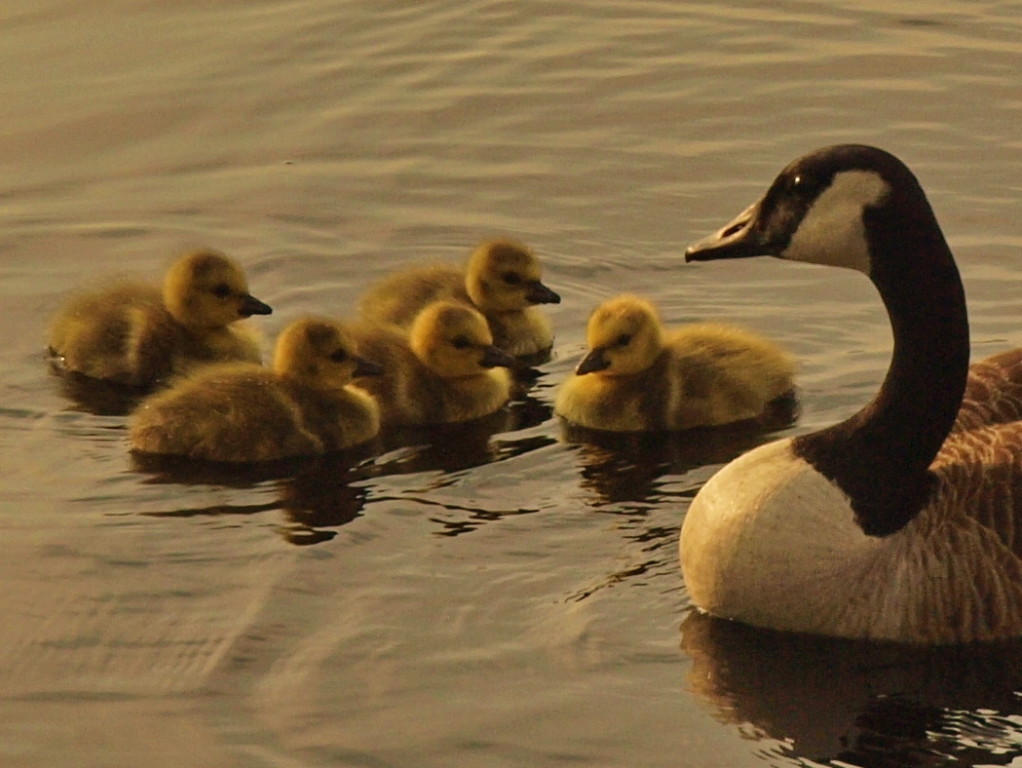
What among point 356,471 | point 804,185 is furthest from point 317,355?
point 804,185

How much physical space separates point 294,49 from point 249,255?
2471mm

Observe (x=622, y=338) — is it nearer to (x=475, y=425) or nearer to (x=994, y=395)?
(x=475, y=425)

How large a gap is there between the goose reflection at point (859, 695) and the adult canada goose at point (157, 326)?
255 centimetres

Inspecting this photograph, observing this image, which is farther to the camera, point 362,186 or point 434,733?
point 362,186

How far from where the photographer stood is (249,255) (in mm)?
10336

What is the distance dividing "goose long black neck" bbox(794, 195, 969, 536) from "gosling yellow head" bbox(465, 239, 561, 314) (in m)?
2.33

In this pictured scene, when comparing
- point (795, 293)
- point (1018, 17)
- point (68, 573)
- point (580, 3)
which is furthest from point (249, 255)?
point (1018, 17)

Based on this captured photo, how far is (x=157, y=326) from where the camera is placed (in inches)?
364

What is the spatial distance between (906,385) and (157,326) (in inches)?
128

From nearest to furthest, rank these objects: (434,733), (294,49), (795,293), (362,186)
Result: (434,733) < (795,293) < (362,186) < (294,49)

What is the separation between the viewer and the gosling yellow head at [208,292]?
356 inches

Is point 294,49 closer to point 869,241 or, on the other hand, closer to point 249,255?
point 249,255

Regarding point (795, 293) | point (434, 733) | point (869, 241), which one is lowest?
point (434, 733)

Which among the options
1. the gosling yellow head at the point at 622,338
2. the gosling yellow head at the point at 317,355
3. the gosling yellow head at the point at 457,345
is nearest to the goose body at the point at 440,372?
the gosling yellow head at the point at 457,345
